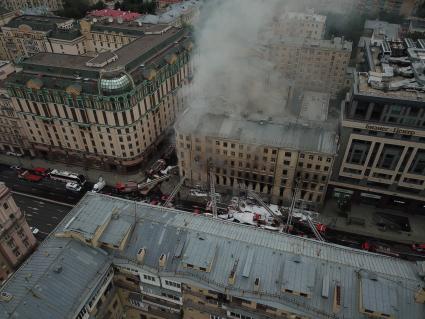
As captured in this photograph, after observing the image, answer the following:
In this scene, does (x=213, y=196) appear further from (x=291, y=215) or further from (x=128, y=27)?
(x=128, y=27)

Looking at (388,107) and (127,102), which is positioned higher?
(388,107)

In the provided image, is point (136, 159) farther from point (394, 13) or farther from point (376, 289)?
point (394, 13)

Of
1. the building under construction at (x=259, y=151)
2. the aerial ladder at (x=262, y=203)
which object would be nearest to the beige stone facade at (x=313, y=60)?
the building under construction at (x=259, y=151)

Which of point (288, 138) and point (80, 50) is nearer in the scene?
point (288, 138)

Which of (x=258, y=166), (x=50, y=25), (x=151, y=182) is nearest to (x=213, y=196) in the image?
(x=258, y=166)

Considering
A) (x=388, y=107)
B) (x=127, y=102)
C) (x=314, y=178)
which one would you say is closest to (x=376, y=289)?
(x=314, y=178)

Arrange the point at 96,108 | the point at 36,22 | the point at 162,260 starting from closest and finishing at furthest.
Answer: the point at 162,260 → the point at 96,108 → the point at 36,22

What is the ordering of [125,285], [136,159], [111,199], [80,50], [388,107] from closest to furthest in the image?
[125,285] → [111,199] → [388,107] → [136,159] → [80,50]
